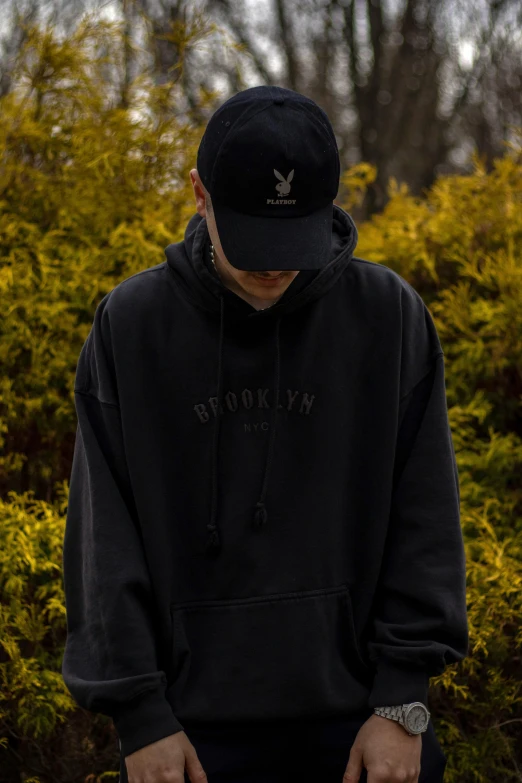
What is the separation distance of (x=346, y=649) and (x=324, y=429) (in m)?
0.46

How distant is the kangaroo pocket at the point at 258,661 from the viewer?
6.08 ft

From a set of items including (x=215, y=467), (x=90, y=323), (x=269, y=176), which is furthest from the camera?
(x=90, y=323)

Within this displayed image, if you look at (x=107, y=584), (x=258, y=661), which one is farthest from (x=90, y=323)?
(x=258, y=661)

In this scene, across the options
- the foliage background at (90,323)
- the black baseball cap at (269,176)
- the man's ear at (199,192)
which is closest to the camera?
the black baseball cap at (269,176)

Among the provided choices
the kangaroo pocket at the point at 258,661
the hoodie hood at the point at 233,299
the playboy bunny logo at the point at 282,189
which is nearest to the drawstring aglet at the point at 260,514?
the hoodie hood at the point at 233,299

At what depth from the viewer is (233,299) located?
189 cm

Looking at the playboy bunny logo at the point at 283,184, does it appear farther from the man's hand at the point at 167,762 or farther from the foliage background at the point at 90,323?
the foliage background at the point at 90,323

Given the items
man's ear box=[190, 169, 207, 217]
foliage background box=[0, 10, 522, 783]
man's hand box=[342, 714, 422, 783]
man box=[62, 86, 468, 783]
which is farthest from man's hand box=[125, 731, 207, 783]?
foliage background box=[0, 10, 522, 783]

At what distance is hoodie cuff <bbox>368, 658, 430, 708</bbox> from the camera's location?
1847 mm

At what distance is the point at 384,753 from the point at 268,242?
40.7 inches

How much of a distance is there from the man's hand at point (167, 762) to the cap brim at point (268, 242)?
938 millimetres

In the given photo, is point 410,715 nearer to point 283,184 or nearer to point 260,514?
point 260,514

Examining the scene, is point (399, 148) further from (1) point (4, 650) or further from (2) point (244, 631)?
(2) point (244, 631)

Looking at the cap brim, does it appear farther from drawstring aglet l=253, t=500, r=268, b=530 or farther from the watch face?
the watch face
